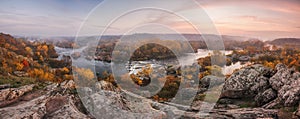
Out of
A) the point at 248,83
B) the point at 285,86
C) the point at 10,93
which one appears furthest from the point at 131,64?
the point at 285,86

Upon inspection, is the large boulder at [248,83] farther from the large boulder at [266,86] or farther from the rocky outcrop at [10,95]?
the rocky outcrop at [10,95]

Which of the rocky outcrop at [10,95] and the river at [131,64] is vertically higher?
the river at [131,64]

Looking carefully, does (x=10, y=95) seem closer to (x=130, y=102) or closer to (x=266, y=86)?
(x=130, y=102)

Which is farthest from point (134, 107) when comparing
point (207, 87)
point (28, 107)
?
point (207, 87)

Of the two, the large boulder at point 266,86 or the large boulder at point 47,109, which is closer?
the large boulder at point 47,109

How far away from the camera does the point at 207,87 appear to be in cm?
1817

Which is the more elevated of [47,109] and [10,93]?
[10,93]

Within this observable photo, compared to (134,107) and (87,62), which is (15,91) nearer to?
(134,107)

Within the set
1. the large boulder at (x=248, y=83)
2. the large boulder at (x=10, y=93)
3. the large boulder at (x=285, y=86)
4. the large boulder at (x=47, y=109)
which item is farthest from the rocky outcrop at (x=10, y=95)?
the large boulder at (x=285, y=86)

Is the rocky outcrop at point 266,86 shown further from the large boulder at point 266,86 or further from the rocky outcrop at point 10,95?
the rocky outcrop at point 10,95

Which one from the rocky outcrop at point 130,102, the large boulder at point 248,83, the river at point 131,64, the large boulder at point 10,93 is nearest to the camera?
the rocky outcrop at point 130,102

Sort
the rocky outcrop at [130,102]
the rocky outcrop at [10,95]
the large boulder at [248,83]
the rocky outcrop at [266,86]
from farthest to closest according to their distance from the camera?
the large boulder at [248,83] < the rocky outcrop at [266,86] < the rocky outcrop at [10,95] < the rocky outcrop at [130,102]

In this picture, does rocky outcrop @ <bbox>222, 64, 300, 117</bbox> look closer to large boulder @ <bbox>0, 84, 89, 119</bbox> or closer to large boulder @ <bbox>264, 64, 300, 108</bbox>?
large boulder @ <bbox>264, 64, 300, 108</bbox>

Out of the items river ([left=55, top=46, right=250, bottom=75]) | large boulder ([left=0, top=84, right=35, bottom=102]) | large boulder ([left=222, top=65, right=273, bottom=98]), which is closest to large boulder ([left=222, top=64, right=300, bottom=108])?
large boulder ([left=222, top=65, right=273, bottom=98])
